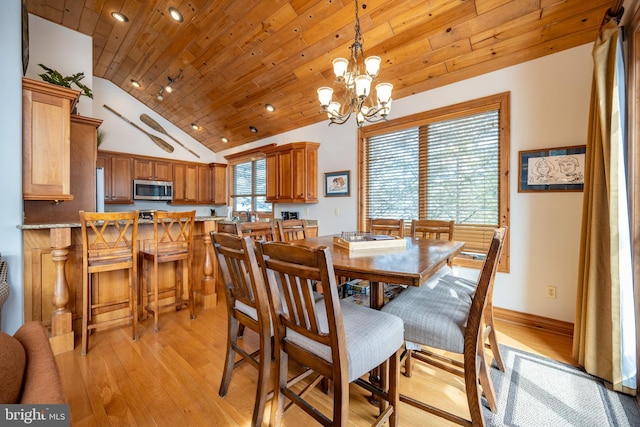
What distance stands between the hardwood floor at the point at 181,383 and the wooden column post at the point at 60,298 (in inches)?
5.0

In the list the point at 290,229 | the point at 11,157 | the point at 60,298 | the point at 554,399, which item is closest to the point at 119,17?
the point at 11,157

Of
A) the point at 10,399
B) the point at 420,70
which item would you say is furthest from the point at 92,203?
the point at 420,70

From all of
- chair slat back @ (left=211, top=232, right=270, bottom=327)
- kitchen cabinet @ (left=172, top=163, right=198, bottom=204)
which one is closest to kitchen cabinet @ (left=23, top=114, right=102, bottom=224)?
kitchen cabinet @ (left=172, top=163, right=198, bottom=204)

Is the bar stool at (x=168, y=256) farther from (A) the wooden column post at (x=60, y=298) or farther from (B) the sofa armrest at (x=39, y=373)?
(B) the sofa armrest at (x=39, y=373)

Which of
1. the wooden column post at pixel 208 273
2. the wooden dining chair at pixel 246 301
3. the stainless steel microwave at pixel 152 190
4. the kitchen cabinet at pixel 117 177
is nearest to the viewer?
the wooden dining chair at pixel 246 301

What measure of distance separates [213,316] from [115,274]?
104 centimetres

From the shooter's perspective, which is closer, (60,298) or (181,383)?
(181,383)

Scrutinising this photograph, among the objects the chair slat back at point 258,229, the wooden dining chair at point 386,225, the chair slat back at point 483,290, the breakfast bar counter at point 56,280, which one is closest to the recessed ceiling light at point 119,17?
the breakfast bar counter at point 56,280

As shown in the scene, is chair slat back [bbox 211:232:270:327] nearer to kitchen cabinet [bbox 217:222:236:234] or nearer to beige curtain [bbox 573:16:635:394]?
beige curtain [bbox 573:16:635:394]

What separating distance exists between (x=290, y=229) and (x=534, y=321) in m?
2.50

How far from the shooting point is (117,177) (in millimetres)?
5090

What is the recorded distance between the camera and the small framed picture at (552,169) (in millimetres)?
2287

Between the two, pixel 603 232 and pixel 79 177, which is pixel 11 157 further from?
pixel 603 232

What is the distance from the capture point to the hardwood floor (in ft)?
4.90
